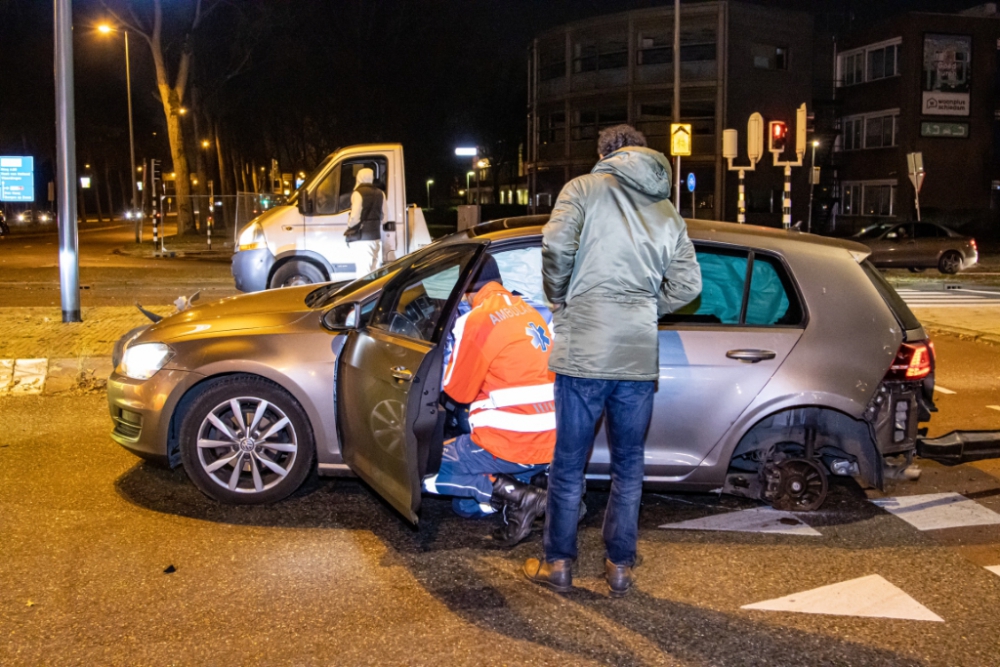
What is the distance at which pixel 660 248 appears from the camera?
420 cm

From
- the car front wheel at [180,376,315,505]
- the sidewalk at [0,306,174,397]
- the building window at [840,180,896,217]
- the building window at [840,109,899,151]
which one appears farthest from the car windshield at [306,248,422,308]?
the building window at [840,109,899,151]

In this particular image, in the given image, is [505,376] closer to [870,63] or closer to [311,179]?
[311,179]

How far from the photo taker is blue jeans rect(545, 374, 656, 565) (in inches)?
166

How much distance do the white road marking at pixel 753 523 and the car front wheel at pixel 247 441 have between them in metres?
2.03

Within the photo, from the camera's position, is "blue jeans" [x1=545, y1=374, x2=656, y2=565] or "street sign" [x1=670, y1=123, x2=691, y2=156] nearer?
"blue jeans" [x1=545, y1=374, x2=656, y2=565]

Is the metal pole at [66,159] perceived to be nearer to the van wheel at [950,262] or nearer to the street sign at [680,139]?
the street sign at [680,139]

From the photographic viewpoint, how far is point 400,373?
4.71 meters

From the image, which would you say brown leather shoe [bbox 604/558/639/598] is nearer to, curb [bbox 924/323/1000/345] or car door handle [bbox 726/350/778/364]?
car door handle [bbox 726/350/778/364]

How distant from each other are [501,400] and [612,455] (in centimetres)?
64

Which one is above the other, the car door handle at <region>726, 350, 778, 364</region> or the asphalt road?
the car door handle at <region>726, 350, 778, 364</region>

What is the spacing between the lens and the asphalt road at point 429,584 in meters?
3.91

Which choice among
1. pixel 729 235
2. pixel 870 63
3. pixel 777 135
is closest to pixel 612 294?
pixel 729 235

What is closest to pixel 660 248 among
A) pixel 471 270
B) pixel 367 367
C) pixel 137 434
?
pixel 471 270

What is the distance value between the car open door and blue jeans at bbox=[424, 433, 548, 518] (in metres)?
0.28
